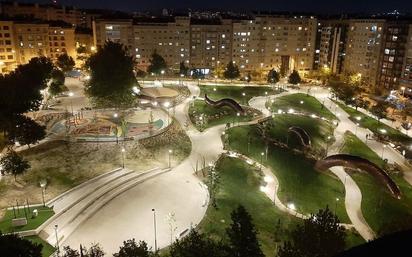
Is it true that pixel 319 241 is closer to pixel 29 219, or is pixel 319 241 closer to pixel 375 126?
pixel 29 219

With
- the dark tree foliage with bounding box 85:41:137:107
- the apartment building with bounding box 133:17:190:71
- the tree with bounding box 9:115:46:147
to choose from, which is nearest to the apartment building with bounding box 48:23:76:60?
the apartment building with bounding box 133:17:190:71

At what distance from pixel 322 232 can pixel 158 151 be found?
30773 millimetres

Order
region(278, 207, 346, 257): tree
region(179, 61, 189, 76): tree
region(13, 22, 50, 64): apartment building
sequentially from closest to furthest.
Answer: region(278, 207, 346, 257): tree
region(13, 22, 50, 64): apartment building
region(179, 61, 189, 76): tree

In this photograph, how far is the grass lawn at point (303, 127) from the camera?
67875 millimetres

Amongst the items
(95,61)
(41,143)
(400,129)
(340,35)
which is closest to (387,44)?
(340,35)

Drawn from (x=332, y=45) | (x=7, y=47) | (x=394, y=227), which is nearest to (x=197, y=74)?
(x=332, y=45)

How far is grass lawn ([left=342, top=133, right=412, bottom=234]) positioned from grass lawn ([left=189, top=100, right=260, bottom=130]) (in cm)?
2642

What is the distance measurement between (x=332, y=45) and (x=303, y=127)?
2655 inches

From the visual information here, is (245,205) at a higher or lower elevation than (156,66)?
lower

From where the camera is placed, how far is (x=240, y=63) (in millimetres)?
130625

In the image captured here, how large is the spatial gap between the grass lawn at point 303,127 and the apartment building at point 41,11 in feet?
379

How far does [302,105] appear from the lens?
92.2 meters

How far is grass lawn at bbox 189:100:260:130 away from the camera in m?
71.2

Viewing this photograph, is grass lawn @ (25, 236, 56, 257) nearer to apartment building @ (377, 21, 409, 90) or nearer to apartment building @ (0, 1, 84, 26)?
apartment building @ (377, 21, 409, 90)
